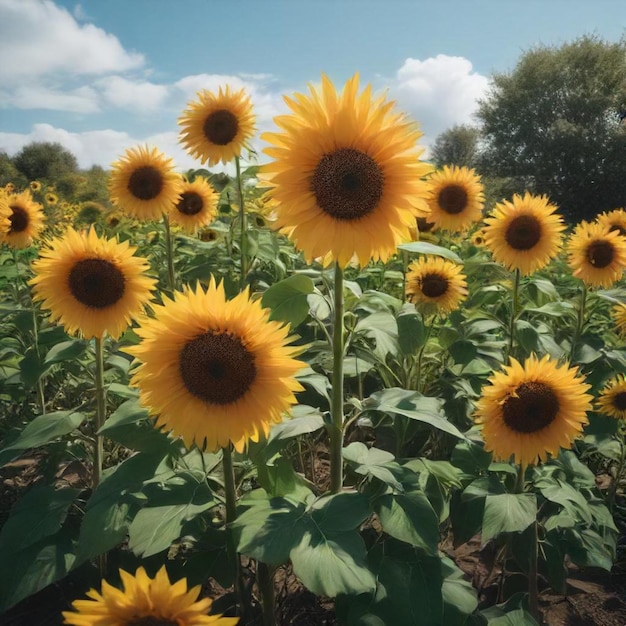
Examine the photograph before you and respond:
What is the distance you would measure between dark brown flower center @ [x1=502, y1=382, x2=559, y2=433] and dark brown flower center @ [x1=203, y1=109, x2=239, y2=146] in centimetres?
263

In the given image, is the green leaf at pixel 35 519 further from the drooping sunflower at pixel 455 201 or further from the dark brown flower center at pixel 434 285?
the drooping sunflower at pixel 455 201

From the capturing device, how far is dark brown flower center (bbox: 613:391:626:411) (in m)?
3.23

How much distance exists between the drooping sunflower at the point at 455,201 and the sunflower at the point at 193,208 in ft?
5.33

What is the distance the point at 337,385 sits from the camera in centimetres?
196

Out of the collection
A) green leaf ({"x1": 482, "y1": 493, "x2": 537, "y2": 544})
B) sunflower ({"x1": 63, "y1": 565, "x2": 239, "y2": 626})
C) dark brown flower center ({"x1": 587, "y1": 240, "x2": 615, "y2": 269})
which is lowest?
sunflower ({"x1": 63, "y1": 565, "x2": 239, "y2": 626})

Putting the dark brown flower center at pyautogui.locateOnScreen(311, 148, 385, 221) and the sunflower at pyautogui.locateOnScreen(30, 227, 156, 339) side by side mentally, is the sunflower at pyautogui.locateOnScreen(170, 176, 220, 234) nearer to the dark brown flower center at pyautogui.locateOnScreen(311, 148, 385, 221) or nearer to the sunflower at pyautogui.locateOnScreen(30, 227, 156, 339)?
the sunflower at pyautogui.locateOnScreen(30, 227, 156, 339)

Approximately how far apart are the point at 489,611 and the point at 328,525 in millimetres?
919

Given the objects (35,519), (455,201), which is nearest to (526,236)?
(455,201)

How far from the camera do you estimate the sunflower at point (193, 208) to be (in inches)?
182

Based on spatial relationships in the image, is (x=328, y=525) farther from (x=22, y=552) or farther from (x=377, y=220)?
(x=22, y=552)

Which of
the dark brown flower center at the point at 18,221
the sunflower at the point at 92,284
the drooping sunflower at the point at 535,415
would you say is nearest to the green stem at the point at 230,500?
the sunflower at the point at 92,284

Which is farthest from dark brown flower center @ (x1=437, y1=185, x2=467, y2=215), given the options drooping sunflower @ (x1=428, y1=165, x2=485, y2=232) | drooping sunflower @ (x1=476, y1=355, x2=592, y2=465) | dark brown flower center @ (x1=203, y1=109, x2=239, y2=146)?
drooping sunflower @ (x1=476, y1=355, x2=592, y2=465)

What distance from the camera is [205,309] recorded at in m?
1.77

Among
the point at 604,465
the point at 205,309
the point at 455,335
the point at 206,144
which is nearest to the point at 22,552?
the point at 205,309
